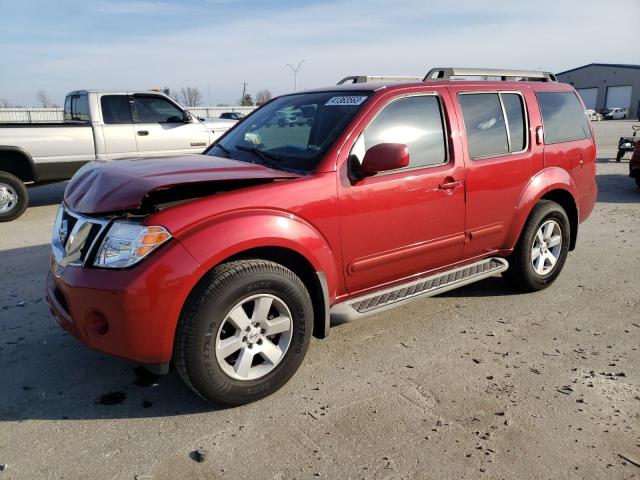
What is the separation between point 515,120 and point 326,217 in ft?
7.17

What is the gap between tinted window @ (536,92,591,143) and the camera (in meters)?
4.62

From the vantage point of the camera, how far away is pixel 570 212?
4953 mm

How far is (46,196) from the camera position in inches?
402

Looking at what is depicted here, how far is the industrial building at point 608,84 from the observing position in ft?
224

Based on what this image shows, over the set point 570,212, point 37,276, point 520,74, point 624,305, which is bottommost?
point 624,305

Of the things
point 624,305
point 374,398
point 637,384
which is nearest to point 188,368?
point 374,398

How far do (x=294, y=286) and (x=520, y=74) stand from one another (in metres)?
3.29

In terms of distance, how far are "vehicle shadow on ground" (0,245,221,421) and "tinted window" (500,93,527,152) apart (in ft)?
10.4

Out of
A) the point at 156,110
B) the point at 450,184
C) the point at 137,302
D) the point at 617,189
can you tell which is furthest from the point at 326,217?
the point at 617,189

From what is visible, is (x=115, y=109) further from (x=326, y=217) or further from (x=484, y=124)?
(x=326, y=217)

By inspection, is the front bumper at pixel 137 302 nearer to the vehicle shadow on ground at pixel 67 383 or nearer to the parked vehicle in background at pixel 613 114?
the vehicle shadow on ground at pixel 67 383

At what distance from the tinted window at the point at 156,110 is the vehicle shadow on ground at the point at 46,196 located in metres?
2.24

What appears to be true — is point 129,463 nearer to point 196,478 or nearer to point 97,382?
point 196,478

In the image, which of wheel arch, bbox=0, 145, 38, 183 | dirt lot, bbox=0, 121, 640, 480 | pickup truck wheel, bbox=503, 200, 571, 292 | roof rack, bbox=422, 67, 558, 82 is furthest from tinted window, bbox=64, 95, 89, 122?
pickup truck wheel, bbox=503, 200, 571, 292
